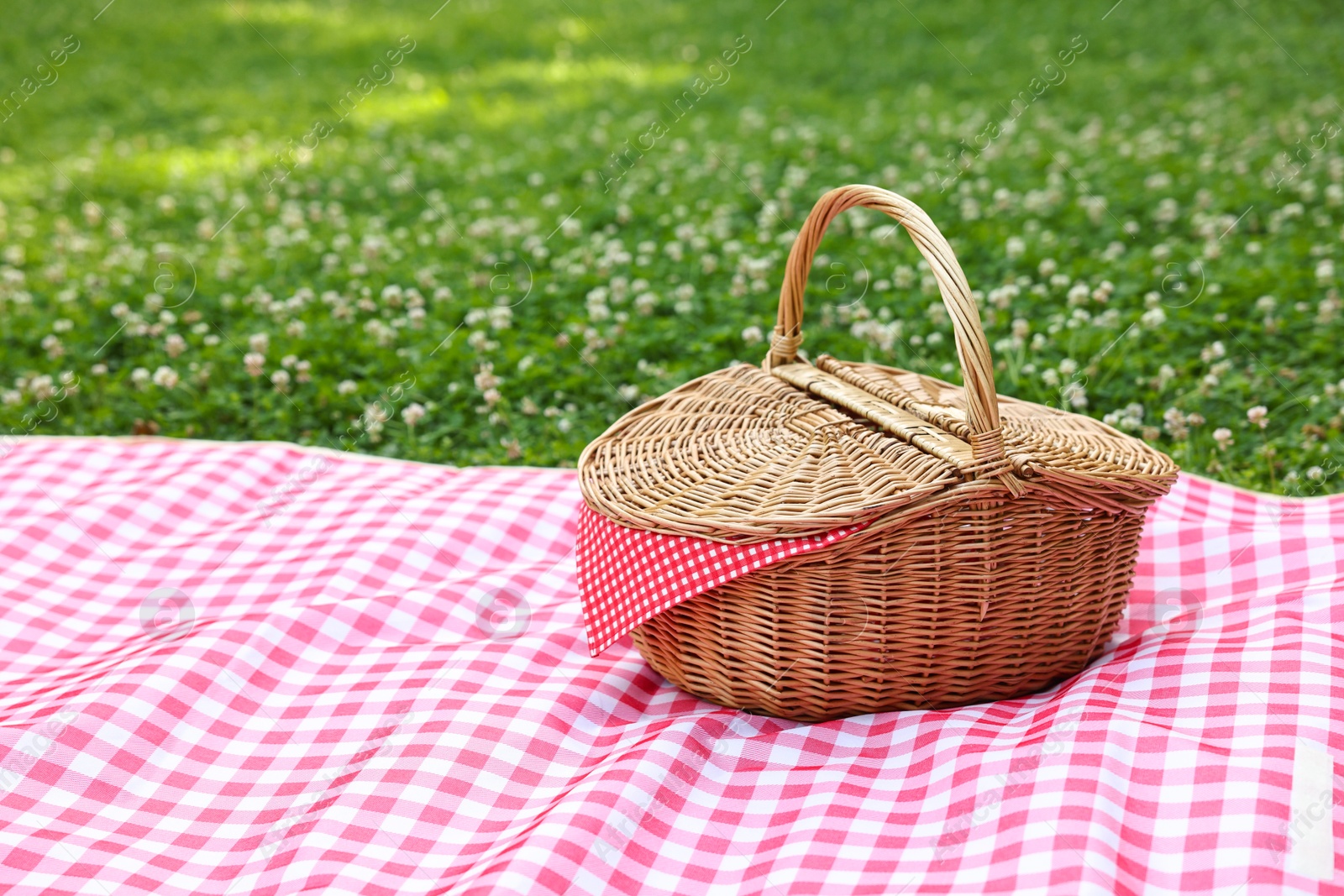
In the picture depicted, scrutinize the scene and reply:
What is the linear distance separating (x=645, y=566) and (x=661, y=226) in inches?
114

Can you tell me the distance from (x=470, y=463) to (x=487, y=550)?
0.65m

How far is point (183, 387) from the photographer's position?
355cm

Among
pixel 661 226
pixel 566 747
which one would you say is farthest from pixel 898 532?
pixel 661 226

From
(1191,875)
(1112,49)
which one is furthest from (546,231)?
(1112,49)

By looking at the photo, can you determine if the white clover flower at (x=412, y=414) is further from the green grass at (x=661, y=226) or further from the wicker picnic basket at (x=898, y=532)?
the wicker picnic basket at (x=898, y=532)

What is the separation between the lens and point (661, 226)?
446cm

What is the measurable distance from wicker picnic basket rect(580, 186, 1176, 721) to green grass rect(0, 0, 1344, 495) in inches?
45.6

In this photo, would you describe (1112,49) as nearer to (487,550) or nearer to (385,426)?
(385,426)

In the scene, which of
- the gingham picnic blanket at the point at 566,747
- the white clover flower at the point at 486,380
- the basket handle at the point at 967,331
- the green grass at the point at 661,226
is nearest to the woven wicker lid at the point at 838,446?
the basket handle at the point at 967,331

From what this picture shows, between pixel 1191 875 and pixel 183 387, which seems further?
pixel 183 387

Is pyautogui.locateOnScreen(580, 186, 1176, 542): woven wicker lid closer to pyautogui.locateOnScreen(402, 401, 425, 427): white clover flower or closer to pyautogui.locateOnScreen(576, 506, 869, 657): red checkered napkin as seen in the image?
pyautogui.locateOnScreen(576, 506, 869, 657): red checkered napkin

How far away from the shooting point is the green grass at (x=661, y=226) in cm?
334

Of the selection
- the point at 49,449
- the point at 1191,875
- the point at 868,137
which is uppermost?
the point at 868,137

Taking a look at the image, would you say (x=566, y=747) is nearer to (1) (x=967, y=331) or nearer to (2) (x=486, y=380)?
(1) (x=967, y=331)
